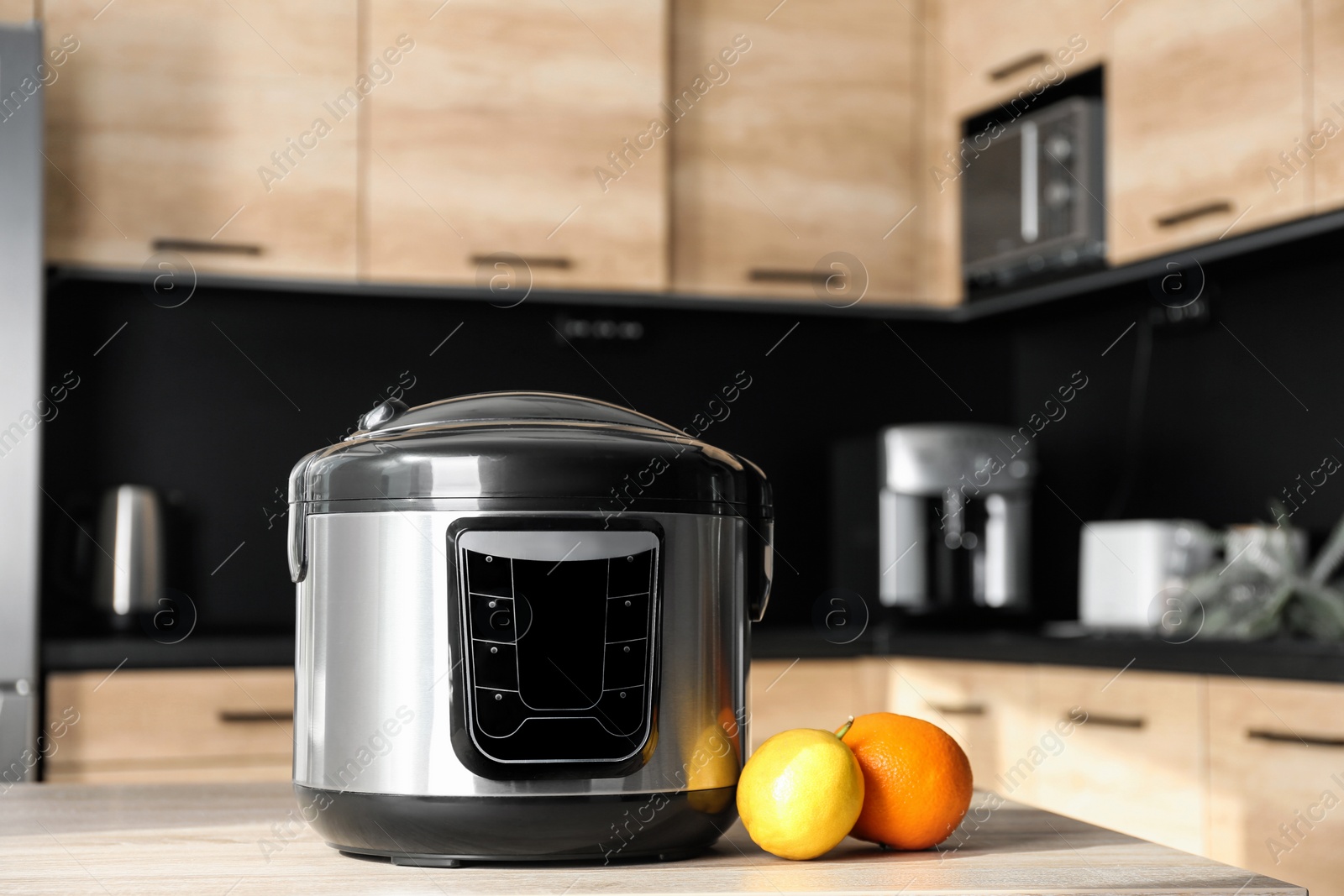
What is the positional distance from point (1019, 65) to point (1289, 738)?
1.37 meters

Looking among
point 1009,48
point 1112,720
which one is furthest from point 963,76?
point 1112,720

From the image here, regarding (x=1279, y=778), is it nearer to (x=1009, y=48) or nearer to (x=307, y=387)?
(x=1009, y=48)

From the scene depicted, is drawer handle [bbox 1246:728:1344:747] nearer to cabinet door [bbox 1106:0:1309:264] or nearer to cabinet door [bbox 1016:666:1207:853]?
cabinet door [bbox 1016:666:1207:853]

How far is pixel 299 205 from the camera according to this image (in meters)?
2.49

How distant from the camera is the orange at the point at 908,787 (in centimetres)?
74

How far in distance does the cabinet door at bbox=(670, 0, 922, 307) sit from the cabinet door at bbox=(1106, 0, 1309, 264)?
19.9 inches

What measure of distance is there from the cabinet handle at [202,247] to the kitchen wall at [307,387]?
0.26 metres

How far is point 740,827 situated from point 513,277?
1.84 metres

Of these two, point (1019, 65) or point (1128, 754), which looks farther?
point (1019, 65)

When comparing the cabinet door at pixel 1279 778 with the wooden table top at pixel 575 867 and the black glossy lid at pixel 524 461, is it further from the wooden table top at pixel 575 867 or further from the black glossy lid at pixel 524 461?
the black glossy lid at pixel 524 461

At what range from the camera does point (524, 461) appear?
2.36 ft

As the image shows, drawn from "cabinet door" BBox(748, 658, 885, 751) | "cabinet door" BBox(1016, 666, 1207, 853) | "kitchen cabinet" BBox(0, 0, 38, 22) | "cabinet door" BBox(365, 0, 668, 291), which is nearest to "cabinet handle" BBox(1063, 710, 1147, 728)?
"cabinet door" BBox(1016, 666, 1207, 853)

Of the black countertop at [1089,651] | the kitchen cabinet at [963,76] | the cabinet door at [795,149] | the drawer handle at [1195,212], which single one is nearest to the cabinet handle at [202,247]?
the cabinet door at [795,149]

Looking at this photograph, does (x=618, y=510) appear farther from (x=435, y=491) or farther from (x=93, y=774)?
(x=93, y=774)
